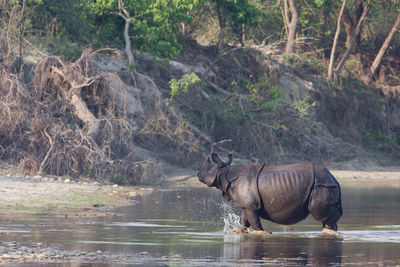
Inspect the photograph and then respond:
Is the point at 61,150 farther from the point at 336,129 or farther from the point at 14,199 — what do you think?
the point at 336,129

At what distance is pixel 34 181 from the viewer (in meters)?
19.3

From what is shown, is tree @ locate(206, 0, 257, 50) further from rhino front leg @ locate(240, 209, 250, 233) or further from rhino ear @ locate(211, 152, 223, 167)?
rhino front leg @ locate(240, 209, 250, 233)

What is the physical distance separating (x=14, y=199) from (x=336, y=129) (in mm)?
19753

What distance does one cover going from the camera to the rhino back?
13.5m

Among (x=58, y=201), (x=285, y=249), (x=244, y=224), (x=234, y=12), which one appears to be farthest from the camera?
(x=234, y=12)

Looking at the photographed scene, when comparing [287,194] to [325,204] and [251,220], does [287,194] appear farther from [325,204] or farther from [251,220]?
[251,220]

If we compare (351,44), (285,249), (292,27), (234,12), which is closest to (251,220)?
(285,249)

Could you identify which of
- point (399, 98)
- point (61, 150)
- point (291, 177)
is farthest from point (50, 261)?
point (399, 98)

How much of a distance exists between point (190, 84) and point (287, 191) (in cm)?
1531

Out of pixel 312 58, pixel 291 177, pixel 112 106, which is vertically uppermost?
pixel 312 58

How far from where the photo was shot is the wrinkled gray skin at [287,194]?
13.4 metres

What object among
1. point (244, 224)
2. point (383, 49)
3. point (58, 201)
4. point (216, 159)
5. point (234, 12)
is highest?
point (234, 12)

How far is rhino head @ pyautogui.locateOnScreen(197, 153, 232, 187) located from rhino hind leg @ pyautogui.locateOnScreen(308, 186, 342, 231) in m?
1.66

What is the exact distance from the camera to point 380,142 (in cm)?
3353
